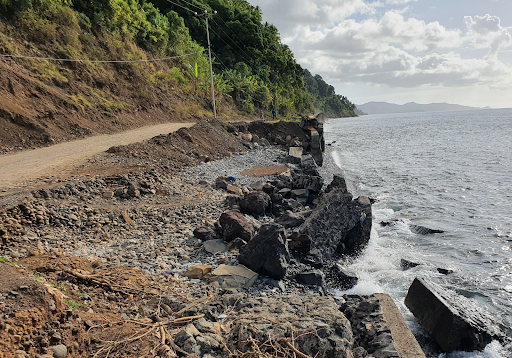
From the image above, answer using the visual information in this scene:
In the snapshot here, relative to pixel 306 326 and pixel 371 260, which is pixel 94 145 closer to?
pixel 371 260

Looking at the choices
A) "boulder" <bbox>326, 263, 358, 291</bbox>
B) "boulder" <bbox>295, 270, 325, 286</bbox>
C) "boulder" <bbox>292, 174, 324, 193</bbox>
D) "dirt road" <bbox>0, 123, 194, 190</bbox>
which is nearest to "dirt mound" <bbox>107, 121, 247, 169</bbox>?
"dirt road" <bbox>0, 123, 194, 190</bbox>

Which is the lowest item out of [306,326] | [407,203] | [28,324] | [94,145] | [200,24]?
[407,203]

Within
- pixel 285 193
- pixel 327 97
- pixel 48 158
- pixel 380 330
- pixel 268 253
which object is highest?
pixel 327 97

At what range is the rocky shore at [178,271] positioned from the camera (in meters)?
3.52

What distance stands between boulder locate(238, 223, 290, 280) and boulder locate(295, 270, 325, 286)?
13.6 inches

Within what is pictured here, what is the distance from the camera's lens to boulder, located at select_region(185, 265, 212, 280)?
234 inches

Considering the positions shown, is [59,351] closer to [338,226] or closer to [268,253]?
[268,253]

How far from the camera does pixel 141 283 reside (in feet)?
17.1

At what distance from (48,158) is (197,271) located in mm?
9295

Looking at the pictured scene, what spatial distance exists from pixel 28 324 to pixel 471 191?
18.3 metres

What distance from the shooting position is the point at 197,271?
5.96 meters

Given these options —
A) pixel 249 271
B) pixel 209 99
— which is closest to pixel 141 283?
pixel 249 271

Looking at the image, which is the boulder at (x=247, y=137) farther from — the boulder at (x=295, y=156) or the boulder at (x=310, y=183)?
the boulder at (x=310, y=183)

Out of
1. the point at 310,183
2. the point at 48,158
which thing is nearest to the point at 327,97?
the point at 310,183
